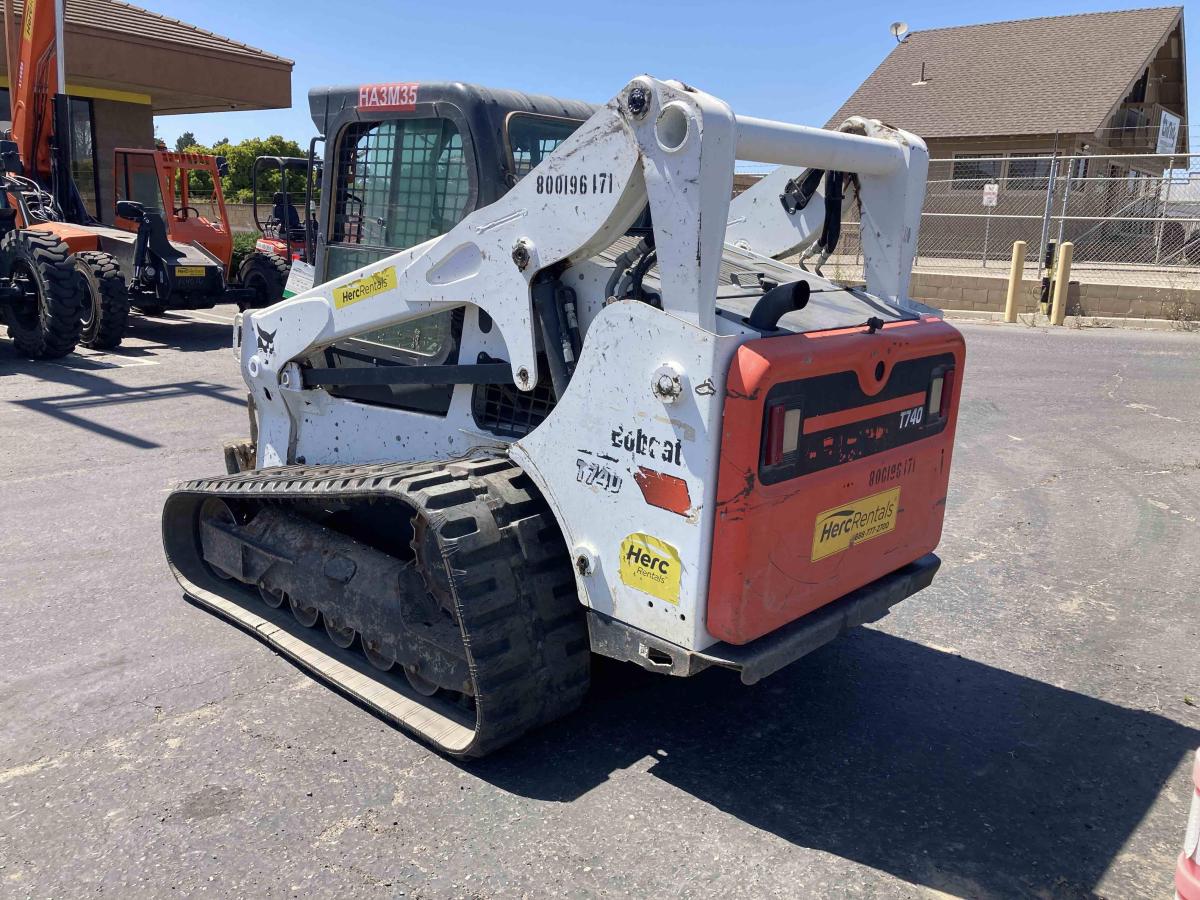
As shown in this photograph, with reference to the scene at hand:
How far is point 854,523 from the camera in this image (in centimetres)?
346

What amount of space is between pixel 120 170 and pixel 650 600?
1458 centimetres

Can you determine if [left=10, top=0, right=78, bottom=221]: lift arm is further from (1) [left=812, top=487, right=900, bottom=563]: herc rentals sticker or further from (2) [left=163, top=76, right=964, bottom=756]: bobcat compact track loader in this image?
(1) [left=812, top=487, right=900, bottom=563]: herc rentals sticker

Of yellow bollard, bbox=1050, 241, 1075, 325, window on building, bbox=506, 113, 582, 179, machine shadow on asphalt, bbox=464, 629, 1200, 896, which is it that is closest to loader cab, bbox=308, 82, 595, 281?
window on building, bbox=506, 113, 582, 179

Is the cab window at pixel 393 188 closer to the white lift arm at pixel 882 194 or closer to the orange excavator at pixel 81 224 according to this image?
the white lift arm at pixel 882 194

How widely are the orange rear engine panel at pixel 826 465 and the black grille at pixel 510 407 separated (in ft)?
3.29

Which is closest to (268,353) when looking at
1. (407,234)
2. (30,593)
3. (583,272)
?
(407,234)

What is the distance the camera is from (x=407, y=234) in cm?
426

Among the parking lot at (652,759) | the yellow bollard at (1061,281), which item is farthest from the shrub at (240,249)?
the yellow bollard at (1061,281)

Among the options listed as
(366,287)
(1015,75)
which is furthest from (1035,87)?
(366,287)

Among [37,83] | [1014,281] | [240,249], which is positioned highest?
[37,83]

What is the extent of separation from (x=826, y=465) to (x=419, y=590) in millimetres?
1562

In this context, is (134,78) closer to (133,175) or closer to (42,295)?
(133,175)

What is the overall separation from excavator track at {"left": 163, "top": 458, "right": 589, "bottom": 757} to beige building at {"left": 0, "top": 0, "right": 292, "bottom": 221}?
1670cm

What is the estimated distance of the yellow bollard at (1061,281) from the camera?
1516 cm
